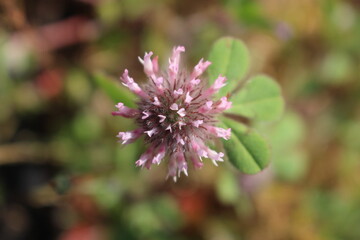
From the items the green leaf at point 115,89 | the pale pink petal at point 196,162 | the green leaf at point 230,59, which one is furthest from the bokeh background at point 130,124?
the pale pink petal at point 196,162

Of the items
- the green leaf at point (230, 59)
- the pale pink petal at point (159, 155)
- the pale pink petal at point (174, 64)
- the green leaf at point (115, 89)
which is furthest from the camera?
the green leaf at point (115, 89)

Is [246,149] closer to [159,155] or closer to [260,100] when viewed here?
[260,100]

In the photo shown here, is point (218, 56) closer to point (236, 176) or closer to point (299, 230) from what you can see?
point (236, 176)

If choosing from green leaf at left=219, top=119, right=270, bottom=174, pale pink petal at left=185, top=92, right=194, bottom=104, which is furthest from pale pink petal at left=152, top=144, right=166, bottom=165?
green leaf at left=219, top=119, right=270, bottom=174

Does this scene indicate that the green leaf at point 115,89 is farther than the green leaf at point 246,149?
Yes

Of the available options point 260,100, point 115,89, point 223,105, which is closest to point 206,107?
point 223,105

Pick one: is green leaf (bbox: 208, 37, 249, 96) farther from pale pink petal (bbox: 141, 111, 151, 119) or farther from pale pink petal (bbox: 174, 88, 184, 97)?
pale pink petal (bbox: 141, 111, 151, 119)

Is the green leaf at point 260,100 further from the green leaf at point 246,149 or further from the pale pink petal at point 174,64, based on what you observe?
the pale pink petal at point 174,64
